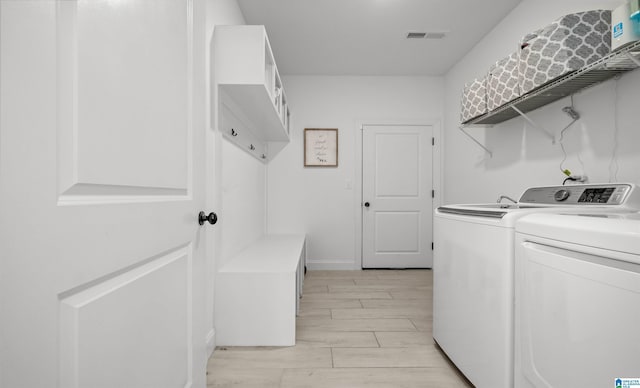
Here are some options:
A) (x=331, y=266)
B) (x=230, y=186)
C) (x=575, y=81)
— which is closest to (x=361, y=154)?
(x=331, y=266)

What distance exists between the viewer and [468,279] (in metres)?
1.50

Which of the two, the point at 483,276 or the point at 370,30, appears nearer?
the point at 483,276

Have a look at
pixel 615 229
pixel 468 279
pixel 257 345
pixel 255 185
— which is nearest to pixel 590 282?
pixel 615 229

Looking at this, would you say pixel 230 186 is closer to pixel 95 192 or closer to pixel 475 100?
pixel 95 192

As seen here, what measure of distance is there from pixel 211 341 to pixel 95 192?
4.94ft

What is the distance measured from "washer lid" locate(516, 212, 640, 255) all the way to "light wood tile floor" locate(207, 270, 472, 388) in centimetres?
96

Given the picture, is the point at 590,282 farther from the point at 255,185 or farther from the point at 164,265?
the point at 255,185

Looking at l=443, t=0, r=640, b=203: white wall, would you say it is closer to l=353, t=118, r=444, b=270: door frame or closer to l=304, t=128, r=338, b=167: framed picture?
l=353, t=118, r=444, b=270: door frame

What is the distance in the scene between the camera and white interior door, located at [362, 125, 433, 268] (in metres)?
3.95

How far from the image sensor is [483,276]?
1367 millimetres

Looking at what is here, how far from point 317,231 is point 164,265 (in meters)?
3.05

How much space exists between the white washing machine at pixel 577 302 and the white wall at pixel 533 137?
1.05 meters

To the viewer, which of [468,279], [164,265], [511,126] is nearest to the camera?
[164,265]

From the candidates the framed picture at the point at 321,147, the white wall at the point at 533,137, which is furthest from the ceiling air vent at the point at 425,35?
the framed picture at the point at 321,147
